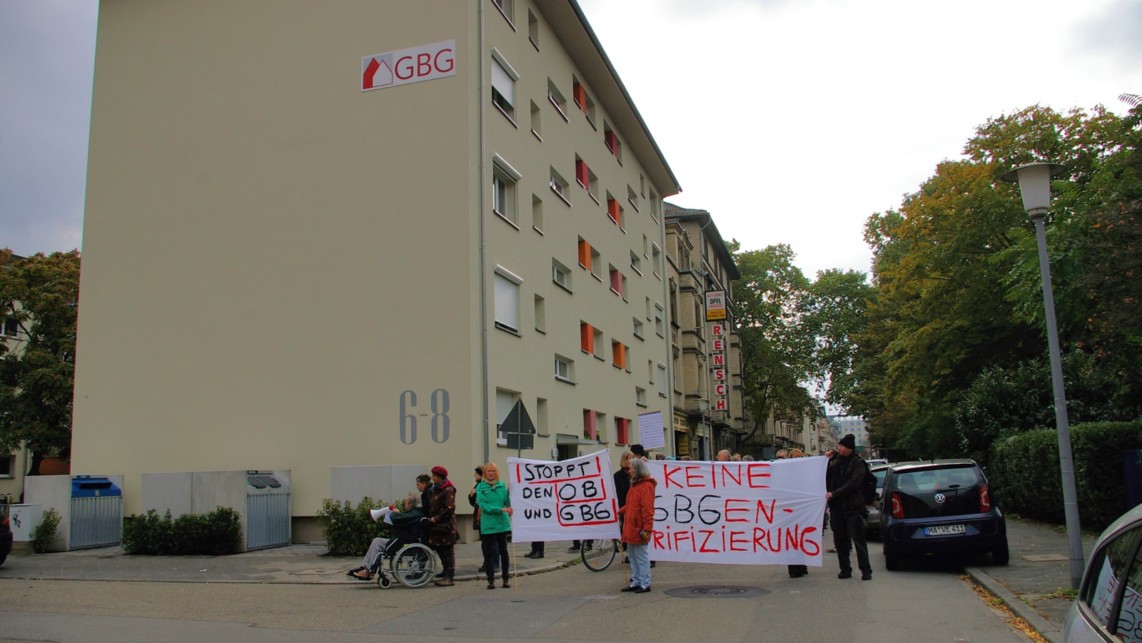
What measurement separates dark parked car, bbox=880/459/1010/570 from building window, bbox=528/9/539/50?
18.0m

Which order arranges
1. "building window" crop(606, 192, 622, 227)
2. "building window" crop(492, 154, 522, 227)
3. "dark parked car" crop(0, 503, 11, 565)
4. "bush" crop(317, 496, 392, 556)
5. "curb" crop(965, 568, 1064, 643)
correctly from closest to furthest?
"curb" crop(965, 568, 1064, 643) → "dark parked car" crop(0, 503, 11, 565) → "bush" crop(317, 496, 392, 556) → "building window" crop(492, 154, 522, 227) → "building window" crop(606, 192, 622, 227)

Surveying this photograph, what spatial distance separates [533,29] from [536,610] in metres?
20.6

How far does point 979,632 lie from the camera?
8328mm

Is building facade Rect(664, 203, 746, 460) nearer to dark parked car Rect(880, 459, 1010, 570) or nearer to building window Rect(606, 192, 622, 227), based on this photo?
building window Rect(606, 192, 622, 227)

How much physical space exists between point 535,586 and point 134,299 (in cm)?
1516

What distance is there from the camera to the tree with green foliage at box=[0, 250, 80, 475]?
35.5 meters

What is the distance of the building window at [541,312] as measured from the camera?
25273 mm

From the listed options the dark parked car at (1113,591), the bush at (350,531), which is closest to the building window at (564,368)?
the bush at (350,531)

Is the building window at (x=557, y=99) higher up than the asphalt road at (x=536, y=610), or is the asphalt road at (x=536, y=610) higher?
the building window at (x=557, y=99)

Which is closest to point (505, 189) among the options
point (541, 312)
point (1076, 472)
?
point (541, 312)

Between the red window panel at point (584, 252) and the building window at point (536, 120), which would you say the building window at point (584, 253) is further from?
the building window at point (536, 120)

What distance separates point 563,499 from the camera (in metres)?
13.0

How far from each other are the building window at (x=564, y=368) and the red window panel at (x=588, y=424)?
152cm

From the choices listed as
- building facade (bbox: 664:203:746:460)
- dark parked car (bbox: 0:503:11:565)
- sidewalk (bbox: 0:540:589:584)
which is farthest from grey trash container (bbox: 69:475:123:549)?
building facade (bbox: 664:203:746:460)
